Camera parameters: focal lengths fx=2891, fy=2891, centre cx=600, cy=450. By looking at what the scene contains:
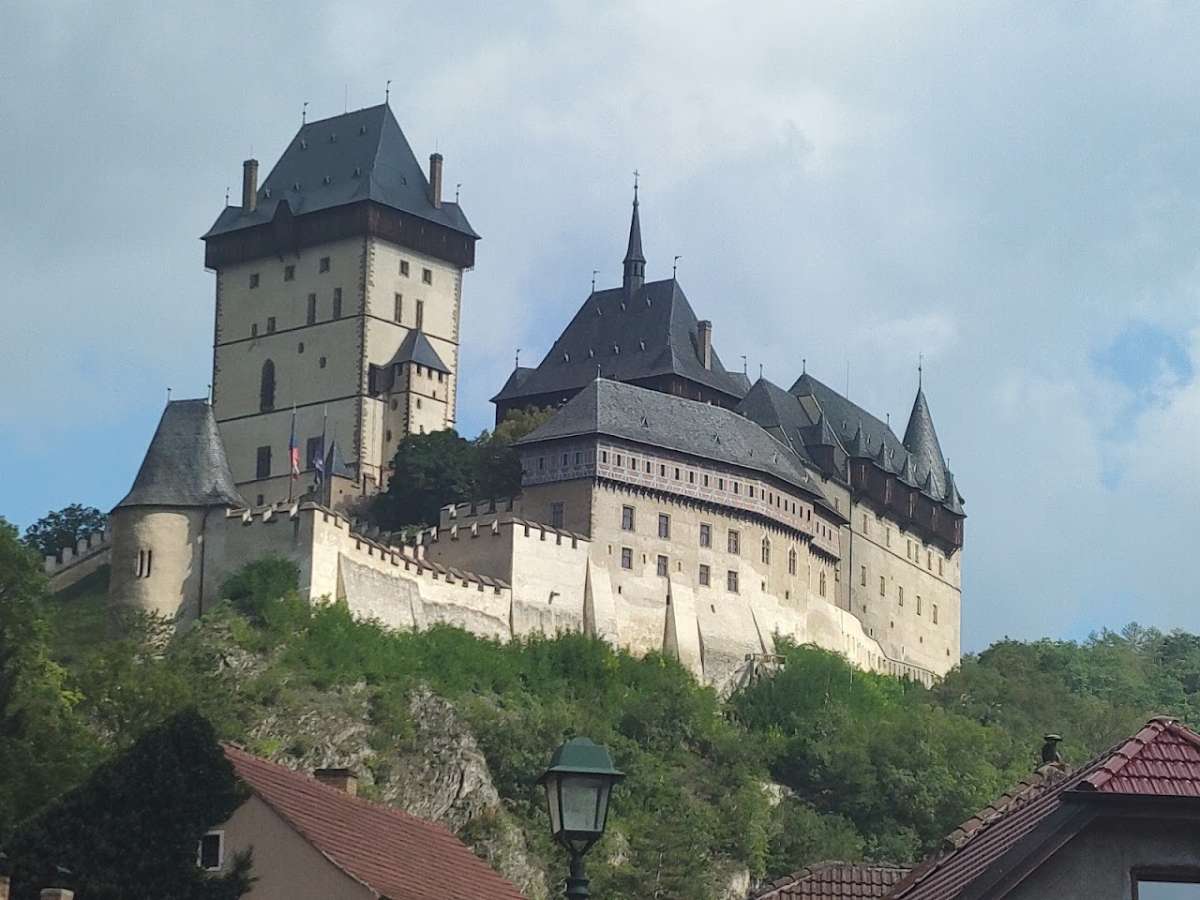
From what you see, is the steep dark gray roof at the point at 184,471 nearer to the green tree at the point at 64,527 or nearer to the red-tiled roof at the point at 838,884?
the green tree at the point at 64,527

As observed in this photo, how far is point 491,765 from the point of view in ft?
225

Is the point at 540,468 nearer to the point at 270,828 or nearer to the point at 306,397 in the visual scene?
the point at 306,397

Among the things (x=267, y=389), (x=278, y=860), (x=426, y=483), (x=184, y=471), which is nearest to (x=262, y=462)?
(x=267, y=389)

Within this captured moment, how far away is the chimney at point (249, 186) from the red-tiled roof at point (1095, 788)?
74.9 metres

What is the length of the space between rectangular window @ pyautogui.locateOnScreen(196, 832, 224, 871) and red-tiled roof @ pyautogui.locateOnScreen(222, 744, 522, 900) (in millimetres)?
601

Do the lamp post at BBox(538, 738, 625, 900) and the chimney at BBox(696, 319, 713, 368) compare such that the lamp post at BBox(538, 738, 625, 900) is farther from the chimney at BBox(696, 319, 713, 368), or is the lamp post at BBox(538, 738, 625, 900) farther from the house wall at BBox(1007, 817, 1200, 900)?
the chimney at BBox(696, 319, 713, 368)

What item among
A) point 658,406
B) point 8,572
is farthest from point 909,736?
point 8,572

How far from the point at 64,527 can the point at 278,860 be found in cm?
6725

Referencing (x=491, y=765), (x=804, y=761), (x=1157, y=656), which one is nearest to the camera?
(x=491, y=765)

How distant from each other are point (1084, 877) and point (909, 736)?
5965cm

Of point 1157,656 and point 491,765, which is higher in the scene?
point 1157,656

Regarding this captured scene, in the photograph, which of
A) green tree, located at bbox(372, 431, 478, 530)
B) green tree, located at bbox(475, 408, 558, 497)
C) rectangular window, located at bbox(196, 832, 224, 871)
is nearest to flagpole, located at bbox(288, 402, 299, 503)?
green tree, located at bbox(372, 431, 478, 530)

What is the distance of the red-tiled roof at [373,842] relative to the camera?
27141 mm

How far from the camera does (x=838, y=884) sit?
26.4 metres
